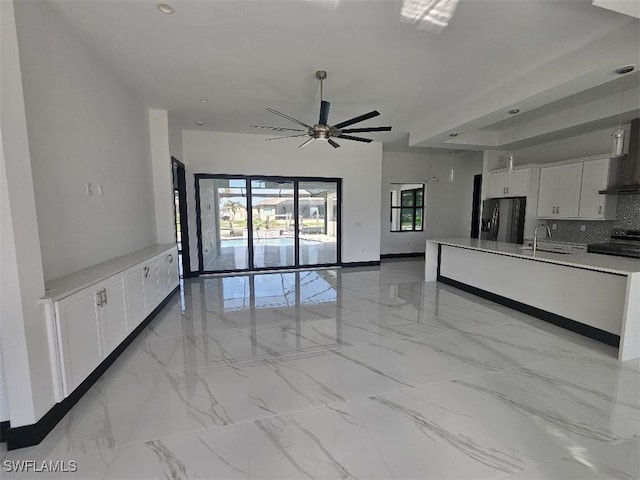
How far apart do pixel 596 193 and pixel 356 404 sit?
568 cm

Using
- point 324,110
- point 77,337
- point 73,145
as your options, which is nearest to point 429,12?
point 324,110

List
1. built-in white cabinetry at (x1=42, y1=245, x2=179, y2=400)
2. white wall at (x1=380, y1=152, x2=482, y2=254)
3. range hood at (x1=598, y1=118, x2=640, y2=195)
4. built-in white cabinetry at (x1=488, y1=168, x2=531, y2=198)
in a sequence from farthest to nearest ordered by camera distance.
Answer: white wall at (x1=380, y1=152, x2=482, y2=254)
built-in white cabinetry at (x1=488, y1=168, x2=531, y2=198)
range hood at (x1=598, y1=118, x2=640, y2=195)
built-in white cabinetry at (x1=42, y1=245, x2=179, y2=400)

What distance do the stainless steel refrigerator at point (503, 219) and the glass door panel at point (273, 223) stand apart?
4.61 m

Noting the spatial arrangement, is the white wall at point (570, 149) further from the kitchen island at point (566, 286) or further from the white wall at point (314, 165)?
the white wall at point (314, 165)

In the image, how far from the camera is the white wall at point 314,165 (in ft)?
19.9

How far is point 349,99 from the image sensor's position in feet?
14.2

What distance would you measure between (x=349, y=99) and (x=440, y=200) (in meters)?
5.49

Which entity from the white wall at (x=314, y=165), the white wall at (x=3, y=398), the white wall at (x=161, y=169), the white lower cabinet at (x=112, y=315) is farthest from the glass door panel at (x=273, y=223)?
the white wall at (x=3, y=398)

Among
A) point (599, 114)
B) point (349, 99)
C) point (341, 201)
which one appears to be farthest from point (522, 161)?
point (349, 99)

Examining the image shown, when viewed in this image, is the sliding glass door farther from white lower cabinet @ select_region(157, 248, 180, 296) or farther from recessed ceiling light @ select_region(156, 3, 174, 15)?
recessed ceiling light @ select_region(156, 3, 174, 15)

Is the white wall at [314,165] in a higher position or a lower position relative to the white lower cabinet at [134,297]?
higher

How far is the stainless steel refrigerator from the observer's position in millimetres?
5957

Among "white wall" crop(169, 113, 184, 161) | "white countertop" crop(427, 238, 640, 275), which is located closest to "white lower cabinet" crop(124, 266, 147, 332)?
"white wall" crop(169, 113, 184, 161)

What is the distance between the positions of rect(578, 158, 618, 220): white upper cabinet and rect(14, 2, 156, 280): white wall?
740 centimetres
